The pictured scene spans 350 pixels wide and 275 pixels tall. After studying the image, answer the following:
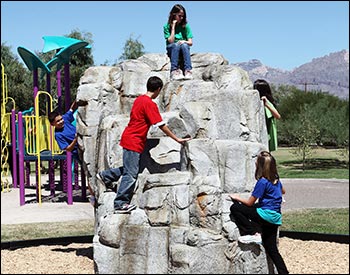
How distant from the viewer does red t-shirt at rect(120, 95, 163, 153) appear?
5.29 meters

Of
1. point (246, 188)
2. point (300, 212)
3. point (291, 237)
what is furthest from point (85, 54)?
point (246, 188)

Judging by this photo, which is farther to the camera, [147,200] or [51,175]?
[51,175]

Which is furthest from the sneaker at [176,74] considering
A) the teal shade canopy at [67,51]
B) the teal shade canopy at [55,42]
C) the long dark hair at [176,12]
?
the teal shade canopy at [55,42]

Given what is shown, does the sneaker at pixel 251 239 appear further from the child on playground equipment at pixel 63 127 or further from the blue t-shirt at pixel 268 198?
the child on playground equipment at pixel 63 127

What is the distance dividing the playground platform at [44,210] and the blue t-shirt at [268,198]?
5827 mm

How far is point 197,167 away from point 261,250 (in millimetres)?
924

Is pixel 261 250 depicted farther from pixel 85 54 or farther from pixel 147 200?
pixel 85 54

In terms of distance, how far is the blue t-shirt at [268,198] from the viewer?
5.13 metres

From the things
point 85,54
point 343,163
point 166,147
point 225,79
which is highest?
point 85,54

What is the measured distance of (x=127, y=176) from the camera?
5379mm

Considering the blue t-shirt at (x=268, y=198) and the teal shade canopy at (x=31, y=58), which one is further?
the teal shade canopy at (x=31, y=58)

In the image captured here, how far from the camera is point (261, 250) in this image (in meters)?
5.29

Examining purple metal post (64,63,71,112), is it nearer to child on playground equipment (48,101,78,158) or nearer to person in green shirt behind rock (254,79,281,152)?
child on playground equipment (48,101,78,158)

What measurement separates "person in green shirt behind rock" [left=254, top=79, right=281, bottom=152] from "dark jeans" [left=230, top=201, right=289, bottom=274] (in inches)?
56.1
